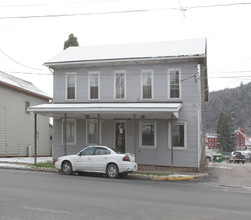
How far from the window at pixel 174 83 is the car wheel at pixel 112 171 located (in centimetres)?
606

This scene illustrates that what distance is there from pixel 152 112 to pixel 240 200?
25.3 ft

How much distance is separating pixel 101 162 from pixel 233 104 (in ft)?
450

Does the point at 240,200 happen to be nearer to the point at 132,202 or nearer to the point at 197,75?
the point at 132,202

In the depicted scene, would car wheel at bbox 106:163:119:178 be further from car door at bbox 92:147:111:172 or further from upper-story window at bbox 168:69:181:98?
upper-story window at bbox 168:69:181:98

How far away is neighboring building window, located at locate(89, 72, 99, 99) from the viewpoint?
21.0m

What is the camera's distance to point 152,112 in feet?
56.1

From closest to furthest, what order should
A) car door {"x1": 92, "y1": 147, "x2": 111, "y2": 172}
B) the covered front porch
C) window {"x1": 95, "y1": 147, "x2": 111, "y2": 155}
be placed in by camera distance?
car door {"x1": 92, "y1": 147, "x2": 111, "y2": 172}
window {"x1": 95, "y1": 147, "x2": 111, "y2": 155}
the covered front porch

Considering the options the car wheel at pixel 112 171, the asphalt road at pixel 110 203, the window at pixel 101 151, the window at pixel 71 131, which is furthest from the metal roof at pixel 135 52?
the asphalt road at pixel 110 203

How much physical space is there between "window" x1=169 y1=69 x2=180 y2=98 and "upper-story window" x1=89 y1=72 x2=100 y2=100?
4.59 meters

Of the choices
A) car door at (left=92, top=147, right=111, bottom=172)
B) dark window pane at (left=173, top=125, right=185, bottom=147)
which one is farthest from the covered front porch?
car door at (left=92, top=147, right=111, bottom=172)

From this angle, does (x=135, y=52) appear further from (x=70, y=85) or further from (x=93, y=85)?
(x=70, y=85)

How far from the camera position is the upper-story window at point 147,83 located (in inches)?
783

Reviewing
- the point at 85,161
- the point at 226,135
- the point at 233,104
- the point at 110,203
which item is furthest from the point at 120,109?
the point at 233,104

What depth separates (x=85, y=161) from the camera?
53.1 ft
